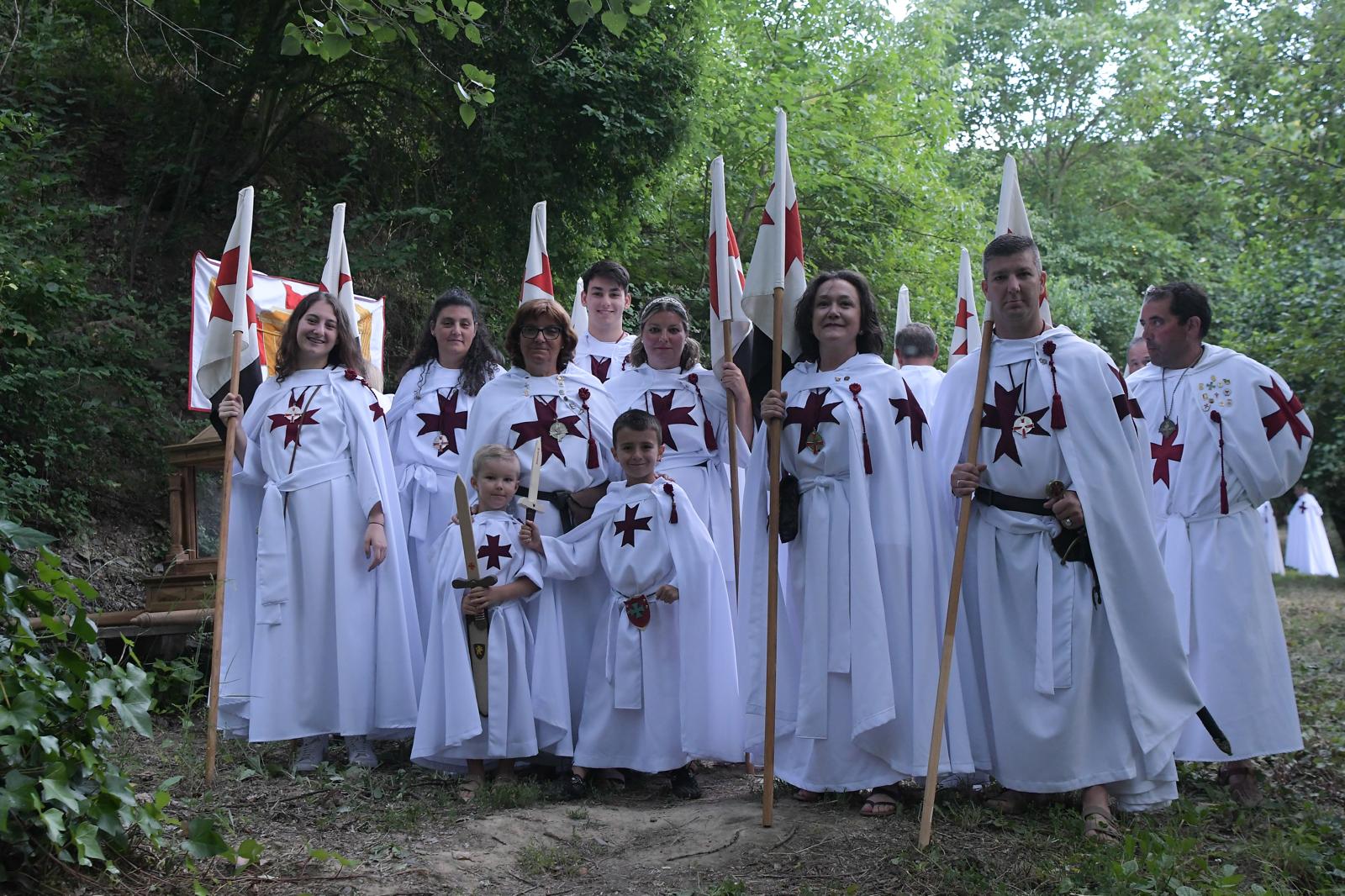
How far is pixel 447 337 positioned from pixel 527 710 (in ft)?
7.87

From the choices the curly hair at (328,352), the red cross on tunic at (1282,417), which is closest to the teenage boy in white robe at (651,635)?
the curly hair at (328,352)

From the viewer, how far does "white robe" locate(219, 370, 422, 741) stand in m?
6.34

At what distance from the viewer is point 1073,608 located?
5059 mm

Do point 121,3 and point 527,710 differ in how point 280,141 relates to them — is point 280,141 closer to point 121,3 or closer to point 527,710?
point 121,3

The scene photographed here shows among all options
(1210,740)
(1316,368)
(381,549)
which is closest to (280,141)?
(381,549)

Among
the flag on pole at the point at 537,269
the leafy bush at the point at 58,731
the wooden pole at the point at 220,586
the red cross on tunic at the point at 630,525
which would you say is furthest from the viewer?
the flag on pole at the point at 537,269

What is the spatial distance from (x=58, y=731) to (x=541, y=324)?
326 cm

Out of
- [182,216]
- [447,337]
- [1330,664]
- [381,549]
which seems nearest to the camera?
[381,549]

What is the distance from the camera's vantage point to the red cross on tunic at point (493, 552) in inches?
235

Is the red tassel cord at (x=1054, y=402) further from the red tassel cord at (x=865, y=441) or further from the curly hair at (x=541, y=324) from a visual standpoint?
the curly hair at (x=541, y=324)

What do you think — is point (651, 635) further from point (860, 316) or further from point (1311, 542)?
point (1311, 542)

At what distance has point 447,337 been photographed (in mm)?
7301

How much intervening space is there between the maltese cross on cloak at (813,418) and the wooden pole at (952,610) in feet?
1.99

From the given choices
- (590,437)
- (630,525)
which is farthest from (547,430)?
(630,525)
